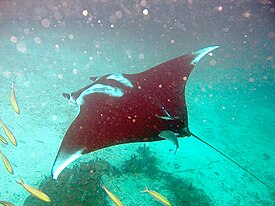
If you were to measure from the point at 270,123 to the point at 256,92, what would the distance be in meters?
3.71

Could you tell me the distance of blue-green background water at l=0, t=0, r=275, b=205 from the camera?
6.46 m

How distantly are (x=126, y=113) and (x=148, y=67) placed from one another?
10.9m

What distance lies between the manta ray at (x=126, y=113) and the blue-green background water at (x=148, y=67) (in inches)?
113

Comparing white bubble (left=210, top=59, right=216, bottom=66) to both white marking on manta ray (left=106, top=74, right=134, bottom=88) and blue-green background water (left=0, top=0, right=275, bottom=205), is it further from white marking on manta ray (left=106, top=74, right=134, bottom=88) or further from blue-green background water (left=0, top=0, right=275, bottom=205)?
white marking on manta ray (left=106, top=74, right=134, bottom=88)

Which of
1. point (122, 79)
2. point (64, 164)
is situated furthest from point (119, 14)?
point (64, 164)

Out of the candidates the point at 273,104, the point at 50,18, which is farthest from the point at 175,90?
the point at 50,18

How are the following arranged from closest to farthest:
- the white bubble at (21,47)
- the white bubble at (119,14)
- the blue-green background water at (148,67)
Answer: the blue-green background water at (148,67) → the white bubble at (21,47) → the white bubble at (119,14)

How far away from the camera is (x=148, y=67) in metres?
13.7

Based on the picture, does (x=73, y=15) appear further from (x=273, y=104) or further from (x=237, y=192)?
(x=237, y=192)

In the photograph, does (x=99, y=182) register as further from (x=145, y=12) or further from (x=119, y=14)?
(x=145, y=12)

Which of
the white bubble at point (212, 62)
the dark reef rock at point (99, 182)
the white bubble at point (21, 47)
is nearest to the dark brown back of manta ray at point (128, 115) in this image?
the dark reef rock at point (99, 182)

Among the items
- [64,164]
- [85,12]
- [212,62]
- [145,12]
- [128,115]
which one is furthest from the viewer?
[145,12]

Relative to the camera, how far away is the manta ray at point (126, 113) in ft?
9.51

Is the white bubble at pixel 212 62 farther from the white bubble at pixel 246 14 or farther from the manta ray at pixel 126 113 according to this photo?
the manta ray at pixel 126 113
